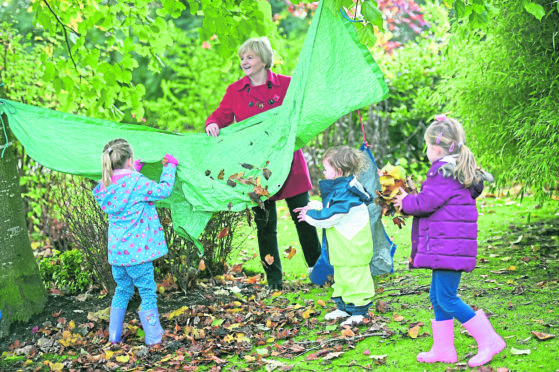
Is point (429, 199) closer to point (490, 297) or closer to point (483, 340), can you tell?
point (483, 340)

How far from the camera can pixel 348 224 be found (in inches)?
132

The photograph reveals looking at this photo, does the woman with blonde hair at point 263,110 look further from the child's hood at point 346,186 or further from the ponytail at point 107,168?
the ponytail at point 107,168

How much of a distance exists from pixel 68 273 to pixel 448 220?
10.5 feet

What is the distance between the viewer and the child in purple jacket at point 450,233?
270 centimetres

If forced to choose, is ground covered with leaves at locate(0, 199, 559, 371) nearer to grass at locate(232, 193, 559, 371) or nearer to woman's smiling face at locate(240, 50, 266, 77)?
grass at locate(232, 193, 559, 371)

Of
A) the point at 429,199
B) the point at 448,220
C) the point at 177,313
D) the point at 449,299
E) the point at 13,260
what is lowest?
the point at 177,313

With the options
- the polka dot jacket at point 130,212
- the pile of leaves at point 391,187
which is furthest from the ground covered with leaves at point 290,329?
the pile of leaves at point 391,187

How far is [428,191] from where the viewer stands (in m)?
2.75

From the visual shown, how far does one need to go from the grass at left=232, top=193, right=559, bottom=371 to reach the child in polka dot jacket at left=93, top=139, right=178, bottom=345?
3.28 feet

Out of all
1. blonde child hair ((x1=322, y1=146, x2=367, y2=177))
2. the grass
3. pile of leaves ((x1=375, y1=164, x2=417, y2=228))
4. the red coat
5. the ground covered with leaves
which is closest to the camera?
the grass

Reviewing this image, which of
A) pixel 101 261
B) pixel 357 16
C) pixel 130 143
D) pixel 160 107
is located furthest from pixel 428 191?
pixel 160 107

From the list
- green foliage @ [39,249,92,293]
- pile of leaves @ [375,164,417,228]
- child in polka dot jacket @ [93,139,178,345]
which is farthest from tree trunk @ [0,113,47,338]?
pile of leaves @ [375,164,417,228]

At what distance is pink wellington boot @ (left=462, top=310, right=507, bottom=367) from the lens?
2.65 meters

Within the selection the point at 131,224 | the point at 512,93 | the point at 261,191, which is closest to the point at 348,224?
the point at 261,191
